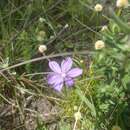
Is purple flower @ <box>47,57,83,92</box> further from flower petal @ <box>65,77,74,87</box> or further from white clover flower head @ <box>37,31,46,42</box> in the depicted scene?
white clover flower head @ <box>37,31,46,42</box>

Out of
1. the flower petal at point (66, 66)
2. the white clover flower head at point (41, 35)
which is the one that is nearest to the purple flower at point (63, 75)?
the flower petal at point (66, 66)

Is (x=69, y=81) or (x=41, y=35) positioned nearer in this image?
(x=69, y=81)

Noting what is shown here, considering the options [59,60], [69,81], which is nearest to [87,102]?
[69,81]

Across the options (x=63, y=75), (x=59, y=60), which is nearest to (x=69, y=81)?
(x=63, y=75)

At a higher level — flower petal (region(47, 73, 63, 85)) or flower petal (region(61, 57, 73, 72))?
flower petal (region(61, 57, 73, 72))

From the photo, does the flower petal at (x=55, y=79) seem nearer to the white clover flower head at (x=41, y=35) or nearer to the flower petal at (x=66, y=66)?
the flower petal at (x=66, y=66)

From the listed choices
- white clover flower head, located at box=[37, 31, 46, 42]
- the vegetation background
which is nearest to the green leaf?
the vegetation background

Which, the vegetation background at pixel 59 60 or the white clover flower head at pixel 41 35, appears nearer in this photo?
the vegetation background at pixel 59 60

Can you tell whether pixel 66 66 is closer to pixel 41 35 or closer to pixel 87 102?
pixel 87 102

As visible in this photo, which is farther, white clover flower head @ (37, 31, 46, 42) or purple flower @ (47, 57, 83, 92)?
white clover flower head @ (37, 31, 46, 42)

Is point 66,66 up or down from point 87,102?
up

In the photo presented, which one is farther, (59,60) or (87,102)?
(59,60)

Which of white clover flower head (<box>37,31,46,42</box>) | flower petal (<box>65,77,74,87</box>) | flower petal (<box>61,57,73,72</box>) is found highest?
white clover flower head (<box>37,31,46,42</box>)
